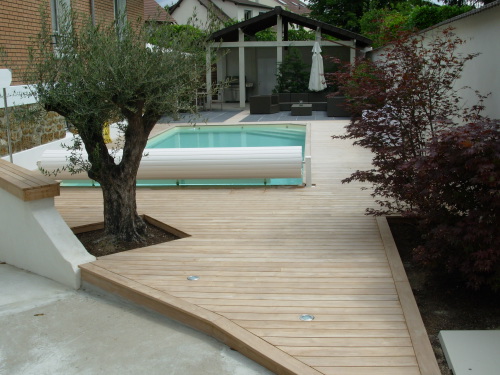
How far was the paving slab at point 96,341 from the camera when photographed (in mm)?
3322

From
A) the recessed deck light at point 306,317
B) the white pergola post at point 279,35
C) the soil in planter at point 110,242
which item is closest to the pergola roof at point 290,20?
the white pergola post at point 279,35

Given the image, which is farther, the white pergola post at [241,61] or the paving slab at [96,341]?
the white pergola post at [241,61]

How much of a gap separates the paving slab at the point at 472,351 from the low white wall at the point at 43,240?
2815 mm

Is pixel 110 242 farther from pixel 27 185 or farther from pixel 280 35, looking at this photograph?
pixel 280 35

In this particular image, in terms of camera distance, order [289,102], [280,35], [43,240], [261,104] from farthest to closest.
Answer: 1. [280,35]
2. [289,102]
3. [261,104]
4. [43,240]

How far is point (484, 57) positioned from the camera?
19.6 feet

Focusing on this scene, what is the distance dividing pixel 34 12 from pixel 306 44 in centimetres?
1160

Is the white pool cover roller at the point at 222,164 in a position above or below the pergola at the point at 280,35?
below

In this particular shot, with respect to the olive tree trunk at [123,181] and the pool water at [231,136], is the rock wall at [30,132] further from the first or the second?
the pool water at [231,136]

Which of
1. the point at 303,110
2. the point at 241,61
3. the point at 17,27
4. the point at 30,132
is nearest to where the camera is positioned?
the point at 30,132

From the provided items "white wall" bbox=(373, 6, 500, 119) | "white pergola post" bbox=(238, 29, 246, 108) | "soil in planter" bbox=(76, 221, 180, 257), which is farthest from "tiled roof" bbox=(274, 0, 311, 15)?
"soil in planter" bbox=(76, 221, 180, 257)

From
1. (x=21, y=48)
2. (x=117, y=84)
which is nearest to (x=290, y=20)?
(x=21, y=48)

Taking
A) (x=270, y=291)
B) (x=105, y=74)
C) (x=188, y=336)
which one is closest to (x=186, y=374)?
(x=188, y=336)

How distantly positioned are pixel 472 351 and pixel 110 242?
323cm
